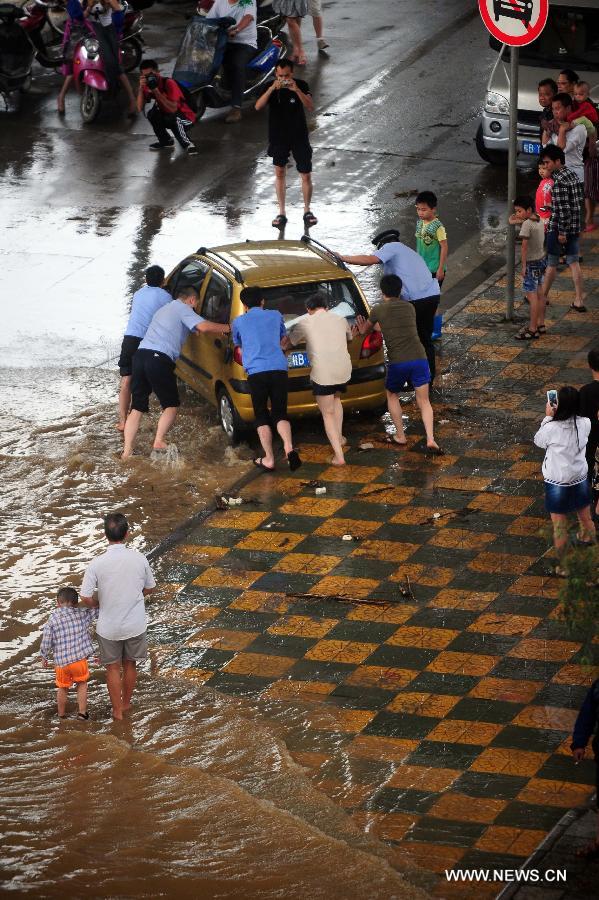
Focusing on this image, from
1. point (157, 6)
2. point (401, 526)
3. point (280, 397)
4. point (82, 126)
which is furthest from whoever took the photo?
point (157, 6)

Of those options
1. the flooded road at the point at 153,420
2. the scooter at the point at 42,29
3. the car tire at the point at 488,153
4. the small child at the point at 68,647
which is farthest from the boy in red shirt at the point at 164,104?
the small child at the point at 68,647

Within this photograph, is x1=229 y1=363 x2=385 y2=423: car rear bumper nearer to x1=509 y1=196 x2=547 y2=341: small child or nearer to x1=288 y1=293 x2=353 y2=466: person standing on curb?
x1=288 y1=293 x2=353 y2=466: person standing on curb

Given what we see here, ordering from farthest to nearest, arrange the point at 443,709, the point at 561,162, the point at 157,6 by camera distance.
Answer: the point at 157,6, the point at 561,162, the point at 443,709

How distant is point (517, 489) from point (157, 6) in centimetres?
1921

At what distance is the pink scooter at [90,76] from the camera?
22.4 metres

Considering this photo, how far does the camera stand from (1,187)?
2039 centimetres

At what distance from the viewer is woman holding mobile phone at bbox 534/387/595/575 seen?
10688 mm

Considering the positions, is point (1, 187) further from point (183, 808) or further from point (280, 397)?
point (183, 808)

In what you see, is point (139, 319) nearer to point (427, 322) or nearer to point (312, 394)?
point (312, 394)

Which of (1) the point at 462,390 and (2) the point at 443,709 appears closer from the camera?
(2) the point at 443,709

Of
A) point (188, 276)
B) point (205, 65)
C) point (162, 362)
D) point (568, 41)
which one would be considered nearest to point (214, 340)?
point (162, 362)

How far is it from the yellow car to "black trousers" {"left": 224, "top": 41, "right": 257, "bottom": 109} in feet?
30.6

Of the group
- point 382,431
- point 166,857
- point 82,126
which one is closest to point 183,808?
point 166,857

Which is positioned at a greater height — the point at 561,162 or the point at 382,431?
the point at 561,162
